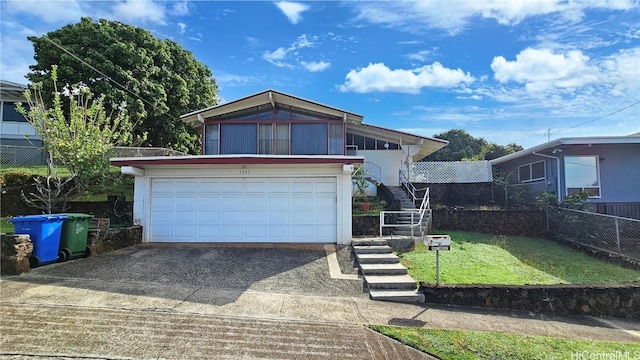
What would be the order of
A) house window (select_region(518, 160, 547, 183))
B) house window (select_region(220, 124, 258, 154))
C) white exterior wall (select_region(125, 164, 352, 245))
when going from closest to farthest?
white exterior wall (select_region(125, 164, 352, 245)), house window (select_region(220, 124, 258, 154)), house window (select_region(518, 160, 547, 183))

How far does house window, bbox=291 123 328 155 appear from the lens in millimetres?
14305

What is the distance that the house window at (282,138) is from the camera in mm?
14281

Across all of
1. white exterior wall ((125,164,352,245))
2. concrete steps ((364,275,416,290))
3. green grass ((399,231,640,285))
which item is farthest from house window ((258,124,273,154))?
concrete steps ((364,275,416,290))

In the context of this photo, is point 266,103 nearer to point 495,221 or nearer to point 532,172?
point 495,221

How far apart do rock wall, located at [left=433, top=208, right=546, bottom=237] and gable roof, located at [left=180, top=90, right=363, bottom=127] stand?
18.5 ft

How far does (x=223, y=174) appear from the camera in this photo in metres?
10.8

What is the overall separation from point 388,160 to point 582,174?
27.9 feet

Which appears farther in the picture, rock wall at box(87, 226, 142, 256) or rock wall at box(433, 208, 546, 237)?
rock wall at box(433, 208, 546, 237)

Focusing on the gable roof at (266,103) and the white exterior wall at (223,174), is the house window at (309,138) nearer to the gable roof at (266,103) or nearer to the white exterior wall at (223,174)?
the gable roof at (266,103)

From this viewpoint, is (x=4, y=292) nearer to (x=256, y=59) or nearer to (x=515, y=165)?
(x=256, y=59)

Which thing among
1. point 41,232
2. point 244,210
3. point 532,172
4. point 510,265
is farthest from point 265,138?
point 532,172

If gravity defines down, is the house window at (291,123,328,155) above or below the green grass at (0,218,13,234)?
above

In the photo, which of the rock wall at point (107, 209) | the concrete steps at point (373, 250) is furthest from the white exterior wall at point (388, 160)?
the rock wall at point (107, 209)

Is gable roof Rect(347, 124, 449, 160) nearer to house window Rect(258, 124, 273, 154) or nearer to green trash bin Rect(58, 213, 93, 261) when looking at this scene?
house window Rect(258, 124, 273, 154)
